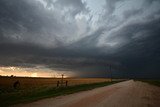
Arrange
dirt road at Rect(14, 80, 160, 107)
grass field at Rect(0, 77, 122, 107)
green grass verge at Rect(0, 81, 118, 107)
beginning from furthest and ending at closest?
grass field at Rect(0, 77, 122, 107)
green grass verge at Rect(0, 81, 118, 107)
dirt road at Rect(14, 80, 160, 107)

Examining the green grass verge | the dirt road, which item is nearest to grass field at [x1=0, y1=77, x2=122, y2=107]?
the green grass verge

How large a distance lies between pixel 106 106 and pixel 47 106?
14.6 ft

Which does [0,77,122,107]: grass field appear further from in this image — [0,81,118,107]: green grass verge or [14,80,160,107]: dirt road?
[14,80,160,107]: dirt road

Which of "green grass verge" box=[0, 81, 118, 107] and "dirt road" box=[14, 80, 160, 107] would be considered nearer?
"dirt road" box=[14, 80, 160, 107]

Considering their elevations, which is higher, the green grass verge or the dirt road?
the green grass verge

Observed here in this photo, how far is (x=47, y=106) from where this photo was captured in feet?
49.2

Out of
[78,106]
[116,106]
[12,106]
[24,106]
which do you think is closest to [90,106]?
[78,106]

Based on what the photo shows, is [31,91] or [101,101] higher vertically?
[31,91]

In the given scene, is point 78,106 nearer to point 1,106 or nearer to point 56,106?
point 56,106

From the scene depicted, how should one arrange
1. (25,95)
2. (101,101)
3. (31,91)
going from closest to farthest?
(101,101) < (25,95) < (31,91)

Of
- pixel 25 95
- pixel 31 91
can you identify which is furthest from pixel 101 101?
pixel 31 91

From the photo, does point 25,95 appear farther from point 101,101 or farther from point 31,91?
point 101,101

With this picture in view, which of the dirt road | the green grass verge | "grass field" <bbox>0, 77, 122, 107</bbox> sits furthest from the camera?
"grass field" <bbox>0, 77, 122, 107</bbox>

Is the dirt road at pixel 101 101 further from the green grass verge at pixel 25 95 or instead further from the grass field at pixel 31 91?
the grass field at pixel 31 91
